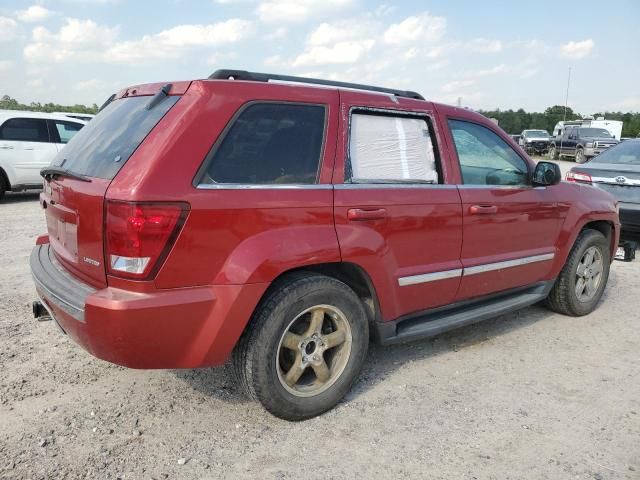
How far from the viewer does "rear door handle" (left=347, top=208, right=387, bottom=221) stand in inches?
117

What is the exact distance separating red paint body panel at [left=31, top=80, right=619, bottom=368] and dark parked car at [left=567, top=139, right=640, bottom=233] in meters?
4.73

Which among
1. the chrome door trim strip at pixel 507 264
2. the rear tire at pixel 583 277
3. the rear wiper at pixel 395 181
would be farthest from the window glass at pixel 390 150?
the rear tire at pixel 583 277

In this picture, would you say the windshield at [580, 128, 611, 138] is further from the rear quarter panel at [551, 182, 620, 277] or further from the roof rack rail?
the roof rack rail

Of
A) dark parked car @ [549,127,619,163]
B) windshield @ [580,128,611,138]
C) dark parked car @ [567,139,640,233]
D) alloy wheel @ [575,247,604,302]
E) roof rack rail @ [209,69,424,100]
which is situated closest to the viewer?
roof rack rail @ [209,69,424,100]

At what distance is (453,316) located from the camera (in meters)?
3.69

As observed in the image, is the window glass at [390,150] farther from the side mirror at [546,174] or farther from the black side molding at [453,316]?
the side mirror at [546,174]

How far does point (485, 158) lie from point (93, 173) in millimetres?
2710

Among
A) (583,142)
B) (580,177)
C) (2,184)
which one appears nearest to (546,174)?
(580,177)

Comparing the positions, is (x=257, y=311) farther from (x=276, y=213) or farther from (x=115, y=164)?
(x=115, y=164)

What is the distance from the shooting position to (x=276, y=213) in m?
2.69

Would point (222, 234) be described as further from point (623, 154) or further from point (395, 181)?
point (623, 154)

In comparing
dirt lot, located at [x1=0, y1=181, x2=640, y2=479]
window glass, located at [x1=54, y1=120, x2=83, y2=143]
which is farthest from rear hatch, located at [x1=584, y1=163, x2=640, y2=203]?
window glass, located at [x1=54, y1=120, x2=83, y2=143]

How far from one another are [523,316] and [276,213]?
3.12 metres

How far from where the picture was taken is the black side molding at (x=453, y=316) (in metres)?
3.32
